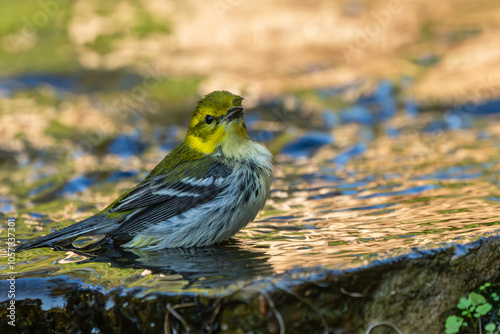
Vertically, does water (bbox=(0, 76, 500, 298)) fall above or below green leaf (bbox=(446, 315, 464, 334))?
above

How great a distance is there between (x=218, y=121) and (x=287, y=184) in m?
2.17

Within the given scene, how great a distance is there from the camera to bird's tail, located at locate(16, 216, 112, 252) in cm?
436

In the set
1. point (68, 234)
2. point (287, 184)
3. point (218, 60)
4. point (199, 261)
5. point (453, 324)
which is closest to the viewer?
point (453, 324)

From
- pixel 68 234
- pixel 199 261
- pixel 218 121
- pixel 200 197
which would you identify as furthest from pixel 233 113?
pixel 68 234

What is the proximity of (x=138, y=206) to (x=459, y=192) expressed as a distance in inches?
109

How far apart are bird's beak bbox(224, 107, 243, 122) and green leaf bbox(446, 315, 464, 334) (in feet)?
6.62

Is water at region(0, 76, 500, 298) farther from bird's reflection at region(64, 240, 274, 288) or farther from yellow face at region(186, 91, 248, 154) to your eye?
yellow face at region(186, 91, 248, 154)

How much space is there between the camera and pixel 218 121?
14.9 ft

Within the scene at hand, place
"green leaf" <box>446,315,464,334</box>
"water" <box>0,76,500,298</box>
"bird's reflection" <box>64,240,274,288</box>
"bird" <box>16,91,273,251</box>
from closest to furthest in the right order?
1. "green leaf" <box>446,315,464,334</box>
2. "bird's reflection" <box>64,240,274,288</box>
3. "water" <box>0,76,500,298</box>
4. "bird" <box>16,91,273,251</box>

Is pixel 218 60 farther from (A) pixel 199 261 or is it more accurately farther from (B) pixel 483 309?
(B) pixel 483 309

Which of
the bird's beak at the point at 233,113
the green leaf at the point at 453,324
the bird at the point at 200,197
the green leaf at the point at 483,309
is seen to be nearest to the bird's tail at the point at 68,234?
the bird at the point at 200,197

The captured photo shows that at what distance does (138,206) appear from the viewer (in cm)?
455

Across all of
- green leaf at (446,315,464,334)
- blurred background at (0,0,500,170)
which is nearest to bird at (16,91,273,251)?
green leaf at (446,315,464,334)

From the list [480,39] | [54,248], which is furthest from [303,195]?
[480,39]
